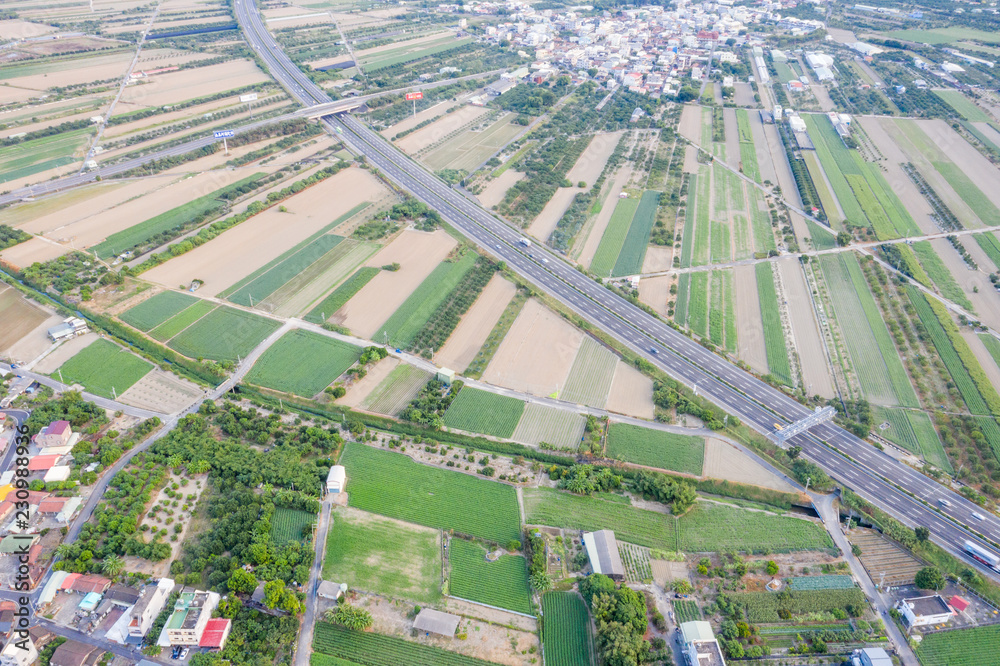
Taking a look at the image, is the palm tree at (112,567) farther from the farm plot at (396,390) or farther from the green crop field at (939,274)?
the green crop field at (939,274)

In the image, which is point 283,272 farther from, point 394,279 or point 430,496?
point 430,496

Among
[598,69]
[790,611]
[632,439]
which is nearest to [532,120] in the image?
[598,69]

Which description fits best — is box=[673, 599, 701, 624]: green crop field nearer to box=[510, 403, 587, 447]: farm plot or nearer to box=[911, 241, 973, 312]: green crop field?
box=[510, 403, 587, 447]: farm plot

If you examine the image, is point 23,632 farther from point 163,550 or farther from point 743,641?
point 743,641

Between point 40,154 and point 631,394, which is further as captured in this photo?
point 40,154

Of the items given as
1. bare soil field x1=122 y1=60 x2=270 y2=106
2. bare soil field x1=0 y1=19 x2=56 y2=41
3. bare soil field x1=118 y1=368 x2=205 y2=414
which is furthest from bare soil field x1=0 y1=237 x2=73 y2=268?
bare soil field x1=0 y1=19 x2=56 y2=41

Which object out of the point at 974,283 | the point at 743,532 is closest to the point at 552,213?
the point at 974,283
